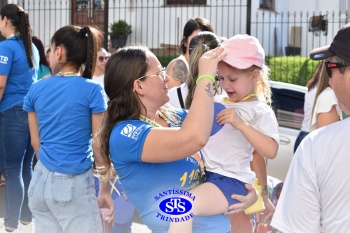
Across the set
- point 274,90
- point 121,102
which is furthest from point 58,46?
point 274,90

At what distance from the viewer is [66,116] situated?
4.40 meters

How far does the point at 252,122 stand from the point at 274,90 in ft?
15.8

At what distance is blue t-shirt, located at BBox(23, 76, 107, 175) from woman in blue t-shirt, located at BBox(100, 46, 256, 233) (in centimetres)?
96

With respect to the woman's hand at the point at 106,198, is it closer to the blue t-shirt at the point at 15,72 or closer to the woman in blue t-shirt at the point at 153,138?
the woman in blue t-shirt at the point at 153,138

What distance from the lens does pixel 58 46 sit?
457 centimetres

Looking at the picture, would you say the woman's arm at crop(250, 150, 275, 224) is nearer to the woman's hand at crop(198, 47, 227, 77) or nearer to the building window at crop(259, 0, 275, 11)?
the woman's hand at crop(198, 47, 227, 77)

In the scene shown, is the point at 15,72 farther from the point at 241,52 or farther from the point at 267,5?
the point at 267,5

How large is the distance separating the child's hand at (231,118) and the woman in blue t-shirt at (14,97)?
2997mm

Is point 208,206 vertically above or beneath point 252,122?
beneath

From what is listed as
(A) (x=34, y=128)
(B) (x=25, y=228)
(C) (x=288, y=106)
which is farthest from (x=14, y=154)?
(C) (x=288, y=106)

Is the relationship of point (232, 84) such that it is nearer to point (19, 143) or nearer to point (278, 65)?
point (19, 143)

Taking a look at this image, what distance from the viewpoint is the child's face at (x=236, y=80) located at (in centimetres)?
359

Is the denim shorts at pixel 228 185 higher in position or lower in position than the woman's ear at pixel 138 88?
lower

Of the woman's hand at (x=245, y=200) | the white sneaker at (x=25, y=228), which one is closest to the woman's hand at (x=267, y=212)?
the woman's hand at (x=245, y=200)
